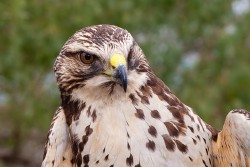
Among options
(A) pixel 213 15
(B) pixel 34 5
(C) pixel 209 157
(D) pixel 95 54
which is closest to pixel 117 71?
(D) pixel 95 54

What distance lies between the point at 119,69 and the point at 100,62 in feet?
0.75

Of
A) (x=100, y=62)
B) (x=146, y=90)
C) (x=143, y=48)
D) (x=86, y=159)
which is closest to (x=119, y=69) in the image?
(x=100, y=62)

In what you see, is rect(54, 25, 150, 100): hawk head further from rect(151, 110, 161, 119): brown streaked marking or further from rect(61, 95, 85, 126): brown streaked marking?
rect(151, 110, 161, 119): brown streaked marking

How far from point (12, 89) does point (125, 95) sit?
22.2 ft

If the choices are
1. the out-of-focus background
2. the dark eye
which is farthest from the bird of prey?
the out-of-focus background

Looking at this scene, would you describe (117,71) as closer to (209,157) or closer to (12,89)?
(209,157)

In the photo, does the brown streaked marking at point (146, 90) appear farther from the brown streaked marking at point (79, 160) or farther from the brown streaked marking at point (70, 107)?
the brown streaked marking at point (79, 160)

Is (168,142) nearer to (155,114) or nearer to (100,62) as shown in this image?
(155,114)

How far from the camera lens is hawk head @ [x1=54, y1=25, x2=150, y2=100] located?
4.56 metres

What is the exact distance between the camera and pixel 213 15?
1187 cm

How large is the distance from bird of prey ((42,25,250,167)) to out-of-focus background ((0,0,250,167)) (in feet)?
14.7

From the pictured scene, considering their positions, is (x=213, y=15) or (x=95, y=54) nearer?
(x=95, y=54)

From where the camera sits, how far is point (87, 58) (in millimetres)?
4672

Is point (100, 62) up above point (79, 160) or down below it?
above
